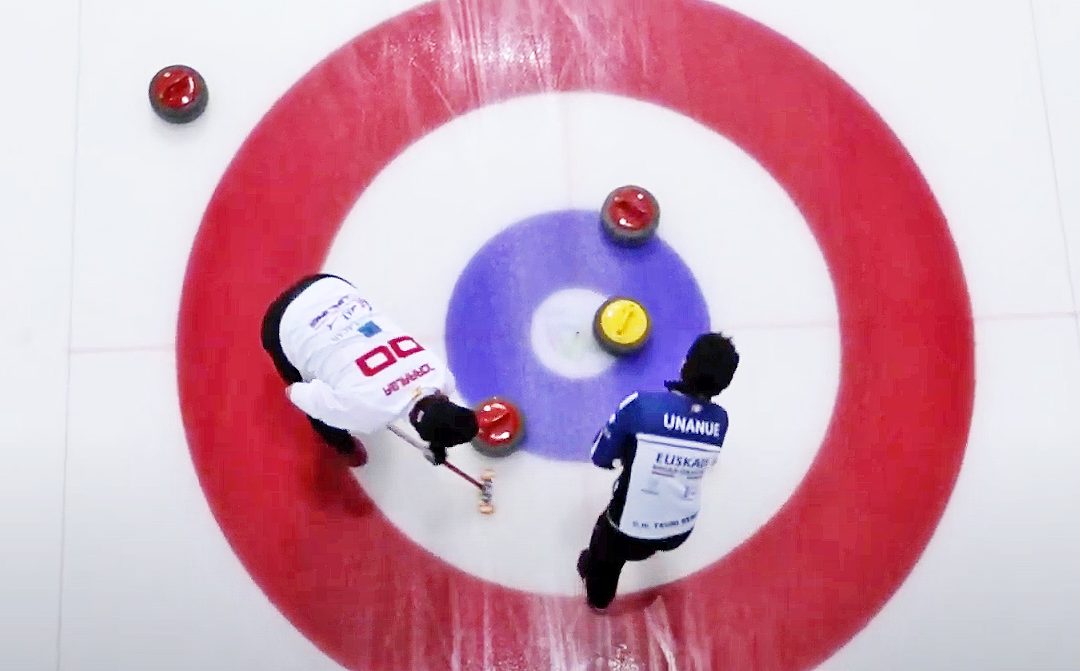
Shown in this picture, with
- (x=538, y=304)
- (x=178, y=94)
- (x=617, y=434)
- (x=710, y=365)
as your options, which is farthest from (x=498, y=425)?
(x=178, y=94)

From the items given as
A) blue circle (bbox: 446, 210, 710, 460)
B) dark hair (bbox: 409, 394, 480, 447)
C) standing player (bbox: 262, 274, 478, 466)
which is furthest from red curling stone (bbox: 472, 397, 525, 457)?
dark hair (bbox: 409, 394, 480, 447)

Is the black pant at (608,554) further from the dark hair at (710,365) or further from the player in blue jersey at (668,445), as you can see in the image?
the dark hair at (710,365)

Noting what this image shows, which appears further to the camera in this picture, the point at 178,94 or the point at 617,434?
the point at 178,94

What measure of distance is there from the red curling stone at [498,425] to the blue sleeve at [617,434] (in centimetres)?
27

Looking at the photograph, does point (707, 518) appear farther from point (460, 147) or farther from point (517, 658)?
point (460, 147)

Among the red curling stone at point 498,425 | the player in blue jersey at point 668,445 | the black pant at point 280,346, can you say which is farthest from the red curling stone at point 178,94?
the player in blue jersey at point 668,445

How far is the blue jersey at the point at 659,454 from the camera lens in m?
1.37

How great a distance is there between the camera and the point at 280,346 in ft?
5.04

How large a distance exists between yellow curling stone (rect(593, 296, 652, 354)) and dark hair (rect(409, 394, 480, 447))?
0.37 metres

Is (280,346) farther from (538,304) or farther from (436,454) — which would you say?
(538,304)

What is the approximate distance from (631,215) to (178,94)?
0.81 m

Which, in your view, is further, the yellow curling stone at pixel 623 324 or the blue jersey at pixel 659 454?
the yellow curling stone at pixel 623 324

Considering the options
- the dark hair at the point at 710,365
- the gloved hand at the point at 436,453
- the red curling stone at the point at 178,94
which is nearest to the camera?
the dark hair at the point at 710,365

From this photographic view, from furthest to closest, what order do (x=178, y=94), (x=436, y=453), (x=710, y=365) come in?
(x=178, y=94)
(x=436, y=453)
(x=710, y=365)
